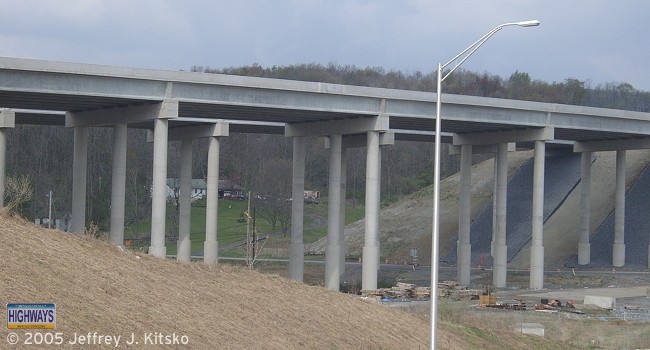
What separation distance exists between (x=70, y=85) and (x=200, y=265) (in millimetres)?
22293

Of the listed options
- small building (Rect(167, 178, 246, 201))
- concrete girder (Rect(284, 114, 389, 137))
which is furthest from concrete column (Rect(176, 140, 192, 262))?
small building (Rect(167, 178, 246, 201))

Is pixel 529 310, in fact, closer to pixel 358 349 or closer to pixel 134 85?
pixel 134 85

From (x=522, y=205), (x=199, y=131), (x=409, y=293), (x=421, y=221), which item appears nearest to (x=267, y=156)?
(x=421, y=221)

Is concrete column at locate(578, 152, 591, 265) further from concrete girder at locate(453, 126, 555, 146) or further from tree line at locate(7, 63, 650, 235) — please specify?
tree line at locate(7, 63, 650, 235)

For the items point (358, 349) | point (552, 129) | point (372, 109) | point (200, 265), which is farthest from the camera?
point (552, 129)

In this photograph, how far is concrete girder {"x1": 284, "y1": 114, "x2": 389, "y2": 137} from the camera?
191ft

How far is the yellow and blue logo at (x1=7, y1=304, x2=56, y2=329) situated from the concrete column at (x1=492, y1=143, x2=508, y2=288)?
5169cm

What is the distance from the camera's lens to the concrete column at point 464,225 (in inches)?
2739

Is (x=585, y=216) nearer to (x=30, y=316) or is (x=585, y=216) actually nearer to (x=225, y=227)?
(x=225, y=227)

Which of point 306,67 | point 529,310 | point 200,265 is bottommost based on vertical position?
point 529,310

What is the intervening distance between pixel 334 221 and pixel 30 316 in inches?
1724

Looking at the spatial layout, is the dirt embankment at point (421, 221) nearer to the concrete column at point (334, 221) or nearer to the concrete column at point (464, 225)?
the concrete column at point (464, 225)

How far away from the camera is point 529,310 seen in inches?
2031

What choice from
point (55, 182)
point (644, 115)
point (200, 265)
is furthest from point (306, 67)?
point (200, 265)
